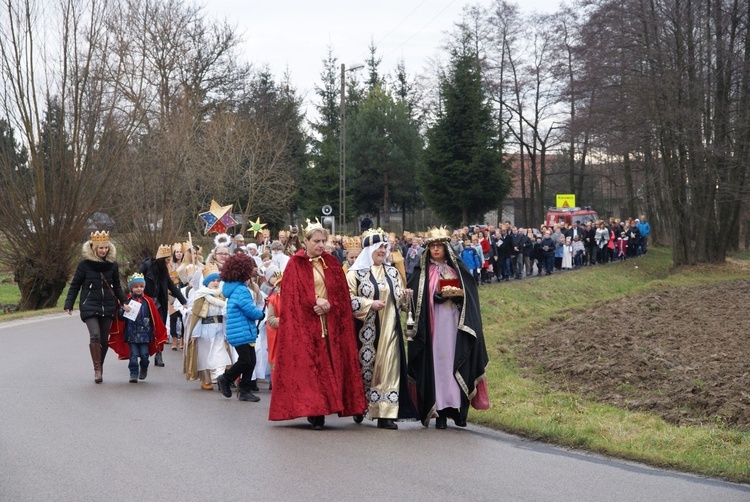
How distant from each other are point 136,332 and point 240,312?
252 centimetres

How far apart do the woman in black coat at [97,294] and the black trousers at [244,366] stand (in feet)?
7.20

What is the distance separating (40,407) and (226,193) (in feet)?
122

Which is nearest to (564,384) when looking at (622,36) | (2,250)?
(2,250)

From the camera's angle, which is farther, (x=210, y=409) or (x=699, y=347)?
(x=699, y=347)

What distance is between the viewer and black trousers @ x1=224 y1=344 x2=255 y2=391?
478 inches

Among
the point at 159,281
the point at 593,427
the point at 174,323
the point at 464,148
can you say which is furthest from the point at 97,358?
the point at 464,148

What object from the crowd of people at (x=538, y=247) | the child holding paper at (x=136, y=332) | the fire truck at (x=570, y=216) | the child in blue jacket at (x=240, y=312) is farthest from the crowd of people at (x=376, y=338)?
the fire truck at (x=570, y=216)

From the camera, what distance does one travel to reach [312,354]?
10359 millimetres

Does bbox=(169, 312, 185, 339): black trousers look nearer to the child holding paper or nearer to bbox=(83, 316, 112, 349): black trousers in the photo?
the child holding paper

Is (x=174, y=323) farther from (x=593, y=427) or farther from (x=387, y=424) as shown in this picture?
(x=593, y=427)

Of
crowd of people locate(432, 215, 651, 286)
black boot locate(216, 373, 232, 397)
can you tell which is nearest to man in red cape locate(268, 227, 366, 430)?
black boot locate(216, 373, 232, 397)

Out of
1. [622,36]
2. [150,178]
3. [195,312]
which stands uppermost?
[622,36]

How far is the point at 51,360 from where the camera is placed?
1634cm

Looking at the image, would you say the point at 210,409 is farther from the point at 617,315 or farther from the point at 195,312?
the point at 617,315
